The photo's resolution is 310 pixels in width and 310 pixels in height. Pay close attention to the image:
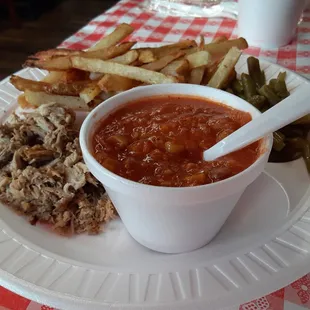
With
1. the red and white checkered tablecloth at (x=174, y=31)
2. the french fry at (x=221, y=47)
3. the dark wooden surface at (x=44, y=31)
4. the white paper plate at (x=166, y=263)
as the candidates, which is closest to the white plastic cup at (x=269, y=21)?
the red and white checkered tablecloth at (x=174, y=31)

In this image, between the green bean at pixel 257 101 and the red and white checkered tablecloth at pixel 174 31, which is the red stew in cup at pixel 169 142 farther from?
the red and white checkered tablecloth at pixel 174 31

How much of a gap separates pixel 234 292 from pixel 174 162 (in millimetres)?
365

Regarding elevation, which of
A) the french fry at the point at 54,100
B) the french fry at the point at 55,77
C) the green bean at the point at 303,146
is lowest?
the green bean at the point at 303,146

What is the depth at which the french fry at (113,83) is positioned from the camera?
5.78ft

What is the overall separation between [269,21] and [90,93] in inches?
50.3

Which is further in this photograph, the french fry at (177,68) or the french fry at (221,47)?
the french fry at (221,47)

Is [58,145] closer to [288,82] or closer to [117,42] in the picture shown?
[117,42]

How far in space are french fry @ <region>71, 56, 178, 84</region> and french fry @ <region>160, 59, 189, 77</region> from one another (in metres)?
0.08

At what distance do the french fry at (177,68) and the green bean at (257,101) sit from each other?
0.94 ft

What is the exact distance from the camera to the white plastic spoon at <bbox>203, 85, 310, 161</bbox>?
112 centimetres

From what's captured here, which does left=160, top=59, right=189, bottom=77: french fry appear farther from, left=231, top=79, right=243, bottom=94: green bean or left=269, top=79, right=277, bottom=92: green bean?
left=269, top=79, right=277, bottom=92: green bean

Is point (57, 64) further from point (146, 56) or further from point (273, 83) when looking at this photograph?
point (273, 83)

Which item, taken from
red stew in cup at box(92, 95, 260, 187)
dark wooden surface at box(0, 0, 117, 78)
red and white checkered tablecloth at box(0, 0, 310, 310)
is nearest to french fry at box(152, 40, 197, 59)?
red stew in cup at box(92, 95, 260, 187)

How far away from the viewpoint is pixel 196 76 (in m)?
1.82
